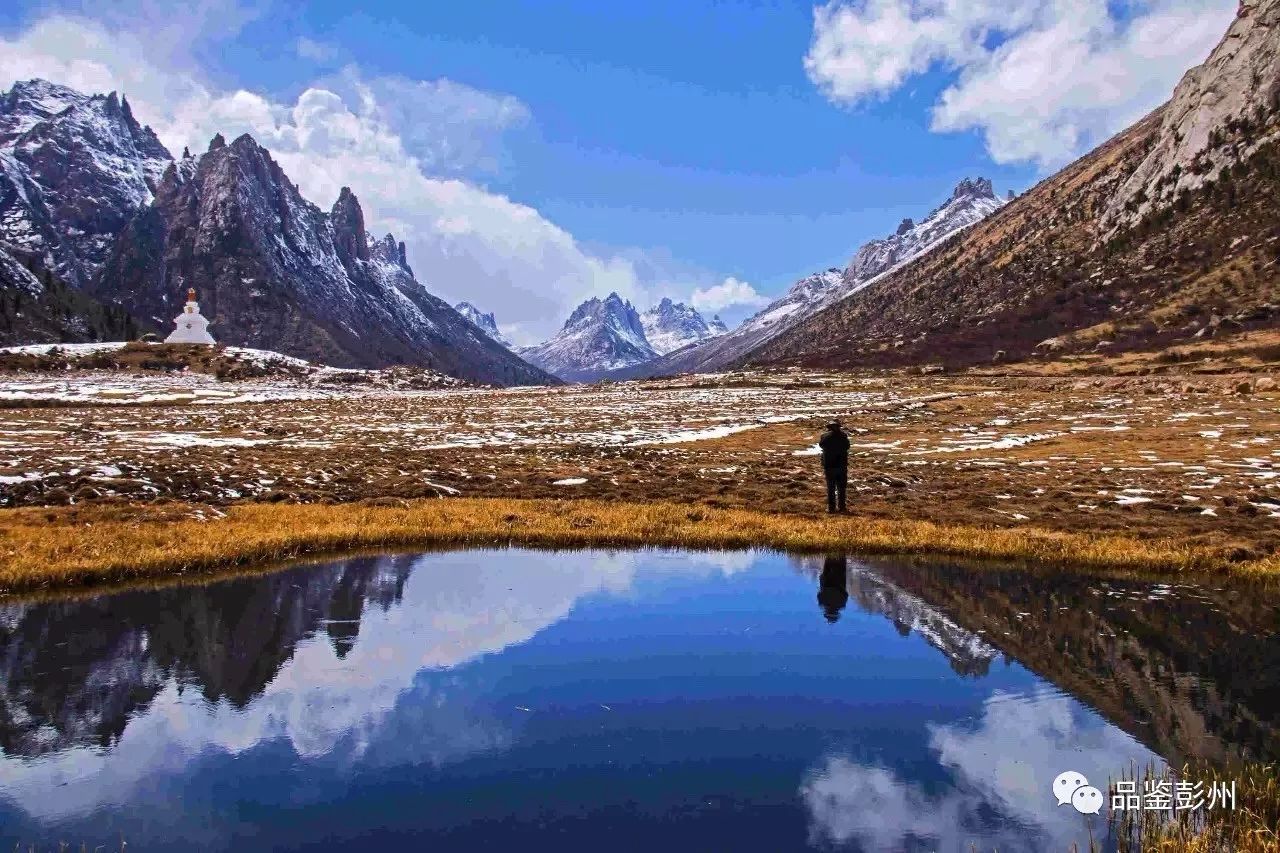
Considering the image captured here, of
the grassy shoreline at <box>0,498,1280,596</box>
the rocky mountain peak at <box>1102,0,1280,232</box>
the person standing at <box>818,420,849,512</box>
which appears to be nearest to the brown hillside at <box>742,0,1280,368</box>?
the rocky mountain peak at <box>1102,0,1280,232</box>

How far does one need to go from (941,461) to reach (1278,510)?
47.7 feet

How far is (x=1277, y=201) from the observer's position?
476 feet

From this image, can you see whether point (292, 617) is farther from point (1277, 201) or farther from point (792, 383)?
point (1277, 201)

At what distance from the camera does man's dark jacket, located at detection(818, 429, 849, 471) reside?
2641 centimetres

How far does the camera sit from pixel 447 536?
81.0 ft

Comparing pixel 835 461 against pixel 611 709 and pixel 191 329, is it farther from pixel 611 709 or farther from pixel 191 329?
pixel 191 329

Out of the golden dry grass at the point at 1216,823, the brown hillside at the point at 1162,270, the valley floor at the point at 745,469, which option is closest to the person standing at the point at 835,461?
the valley floor at the point at 745,469

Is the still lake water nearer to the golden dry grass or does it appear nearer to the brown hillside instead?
the golden dry grass

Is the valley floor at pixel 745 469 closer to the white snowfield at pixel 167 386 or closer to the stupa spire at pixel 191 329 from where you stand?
the white snowfield at pixel 167 386

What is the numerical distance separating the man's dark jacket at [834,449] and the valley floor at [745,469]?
6.11 ft

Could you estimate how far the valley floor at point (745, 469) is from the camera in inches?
934

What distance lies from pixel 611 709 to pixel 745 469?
25.6 metres

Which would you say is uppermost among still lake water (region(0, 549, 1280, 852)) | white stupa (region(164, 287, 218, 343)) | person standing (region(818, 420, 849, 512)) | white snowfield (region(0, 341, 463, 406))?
white stupa (region(164, 287, 218, 343))

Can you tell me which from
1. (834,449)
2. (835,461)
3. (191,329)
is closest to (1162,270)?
(835,461)
